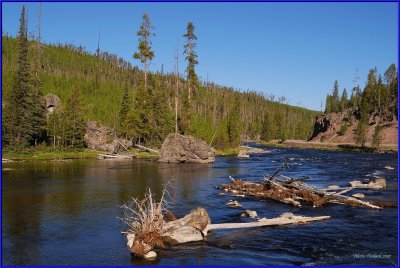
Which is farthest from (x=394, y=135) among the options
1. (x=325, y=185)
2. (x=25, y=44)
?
(x=25, y=44)

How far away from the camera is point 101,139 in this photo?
76625 millimetres

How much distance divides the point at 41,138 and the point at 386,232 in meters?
63.3

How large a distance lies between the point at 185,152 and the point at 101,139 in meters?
22.5

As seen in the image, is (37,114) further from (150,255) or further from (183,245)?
(150,255)

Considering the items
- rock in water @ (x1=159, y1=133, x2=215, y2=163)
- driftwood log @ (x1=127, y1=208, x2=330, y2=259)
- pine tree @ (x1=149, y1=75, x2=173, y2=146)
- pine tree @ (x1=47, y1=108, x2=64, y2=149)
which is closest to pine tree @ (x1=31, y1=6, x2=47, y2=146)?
pine tree @ (x1=47, y1=108, x2=64, y2=149)

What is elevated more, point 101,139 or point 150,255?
point 101,139

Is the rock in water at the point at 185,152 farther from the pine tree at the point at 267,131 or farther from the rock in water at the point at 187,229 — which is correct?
the pine tree at the point at 267,131

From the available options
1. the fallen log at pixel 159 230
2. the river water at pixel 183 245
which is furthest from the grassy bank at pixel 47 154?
the fallen log at pixel 159 230

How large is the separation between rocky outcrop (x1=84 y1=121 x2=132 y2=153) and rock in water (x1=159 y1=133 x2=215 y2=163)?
14.7 m

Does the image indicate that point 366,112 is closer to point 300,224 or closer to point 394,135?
point 394,135

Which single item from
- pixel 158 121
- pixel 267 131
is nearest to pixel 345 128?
pixel 267 131

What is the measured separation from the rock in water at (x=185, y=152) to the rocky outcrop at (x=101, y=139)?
48.4 feet

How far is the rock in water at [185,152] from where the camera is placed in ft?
205

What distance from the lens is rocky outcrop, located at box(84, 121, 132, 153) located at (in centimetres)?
7446
